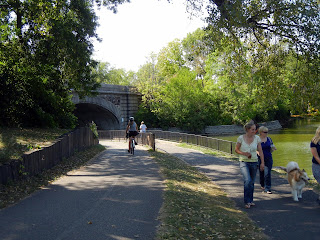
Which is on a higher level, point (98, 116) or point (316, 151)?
point (98, 116)

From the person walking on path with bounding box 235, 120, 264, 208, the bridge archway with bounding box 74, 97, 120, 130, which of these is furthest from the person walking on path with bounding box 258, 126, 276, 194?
the bridge archway with bounding box 74, 97, 120, 130

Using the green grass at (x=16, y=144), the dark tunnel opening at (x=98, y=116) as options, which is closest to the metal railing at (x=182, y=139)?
the dark tunnel opening at (x=98, y=116)

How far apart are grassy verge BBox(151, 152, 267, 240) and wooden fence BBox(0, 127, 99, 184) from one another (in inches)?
136

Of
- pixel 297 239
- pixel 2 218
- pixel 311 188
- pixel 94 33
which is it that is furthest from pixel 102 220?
pixel 94 33

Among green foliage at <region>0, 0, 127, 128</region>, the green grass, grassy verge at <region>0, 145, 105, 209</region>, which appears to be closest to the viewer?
grassy verge at <region>0, 145, 105, 209</region>

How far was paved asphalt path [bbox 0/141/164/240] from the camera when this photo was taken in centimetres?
489

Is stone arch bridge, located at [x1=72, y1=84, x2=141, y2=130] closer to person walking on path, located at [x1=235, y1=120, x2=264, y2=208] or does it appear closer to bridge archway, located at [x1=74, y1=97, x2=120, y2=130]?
bridge archway, located at [x1=74, y1=97, x2=120, y2=130]

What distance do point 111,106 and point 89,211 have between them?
36503 mm

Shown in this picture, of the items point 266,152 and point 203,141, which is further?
point 203,141

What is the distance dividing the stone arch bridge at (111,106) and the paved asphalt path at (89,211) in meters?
30.7

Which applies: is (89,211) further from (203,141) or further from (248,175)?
(203,141)

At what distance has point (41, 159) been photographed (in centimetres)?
953

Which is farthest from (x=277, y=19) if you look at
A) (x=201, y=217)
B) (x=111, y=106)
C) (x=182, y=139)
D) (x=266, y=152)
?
(x=111, y=106)

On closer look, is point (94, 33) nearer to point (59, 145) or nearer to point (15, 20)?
point (15, 20)
